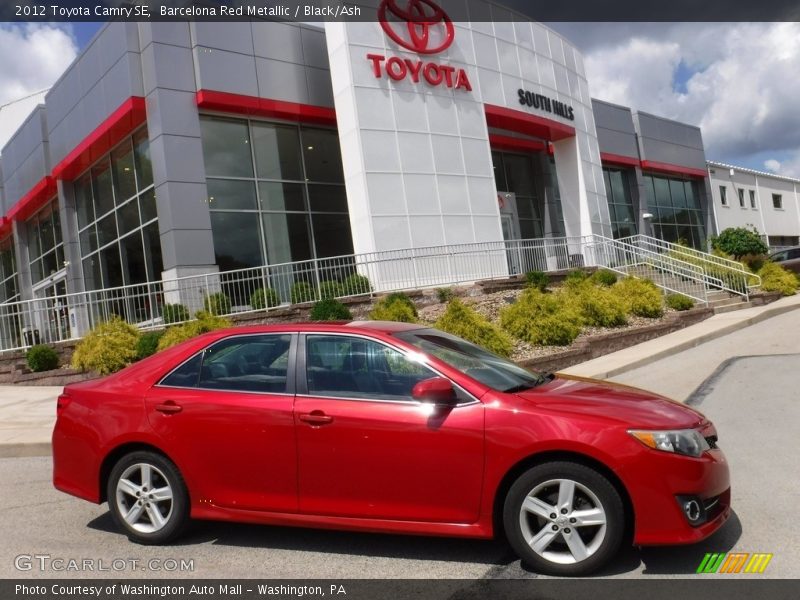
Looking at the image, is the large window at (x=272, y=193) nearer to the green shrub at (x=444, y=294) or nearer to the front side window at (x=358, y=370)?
the green shrub at (x=444, y=294)

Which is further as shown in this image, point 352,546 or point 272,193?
point 272,193

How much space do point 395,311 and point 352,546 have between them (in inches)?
363

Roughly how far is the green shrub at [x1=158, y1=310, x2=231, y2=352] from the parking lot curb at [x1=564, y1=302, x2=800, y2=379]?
6.97 metres

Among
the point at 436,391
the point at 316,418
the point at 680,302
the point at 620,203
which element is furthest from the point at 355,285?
the point at 620,203

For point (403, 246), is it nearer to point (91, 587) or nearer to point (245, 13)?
point (245, 13)

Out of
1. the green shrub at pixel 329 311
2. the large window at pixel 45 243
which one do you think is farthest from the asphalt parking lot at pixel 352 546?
the large window at pixel 45 243

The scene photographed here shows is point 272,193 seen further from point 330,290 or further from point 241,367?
point 241,367

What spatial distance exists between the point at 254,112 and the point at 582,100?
538 inches

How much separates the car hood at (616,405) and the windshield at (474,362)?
16 cm

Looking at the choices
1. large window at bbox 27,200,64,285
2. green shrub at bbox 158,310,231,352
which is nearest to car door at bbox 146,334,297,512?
green shrub at bbox 158,310,231,352

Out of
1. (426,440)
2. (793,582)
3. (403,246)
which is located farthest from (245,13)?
(793,582)

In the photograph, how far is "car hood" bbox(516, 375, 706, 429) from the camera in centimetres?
400

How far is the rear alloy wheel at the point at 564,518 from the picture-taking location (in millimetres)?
3861

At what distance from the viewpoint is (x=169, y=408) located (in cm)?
474
